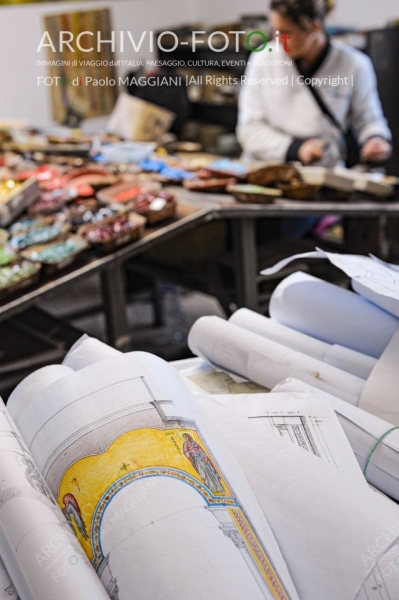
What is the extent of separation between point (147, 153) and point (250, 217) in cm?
88

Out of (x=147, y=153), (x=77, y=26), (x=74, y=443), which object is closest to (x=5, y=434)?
(x=74, y=443)

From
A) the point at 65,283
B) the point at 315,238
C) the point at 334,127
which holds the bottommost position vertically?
the point at 315,238

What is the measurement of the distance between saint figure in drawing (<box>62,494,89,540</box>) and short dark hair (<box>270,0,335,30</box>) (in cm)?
265

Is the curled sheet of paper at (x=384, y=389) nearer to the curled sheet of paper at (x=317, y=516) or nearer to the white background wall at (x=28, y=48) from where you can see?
the curled sheet of paper at (x=317, y=516)

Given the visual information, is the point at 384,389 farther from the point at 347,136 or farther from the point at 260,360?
the point at 347,136

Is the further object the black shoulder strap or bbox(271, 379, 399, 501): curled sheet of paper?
the black shoulder strap

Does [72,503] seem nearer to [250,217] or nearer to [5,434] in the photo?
[5,434]

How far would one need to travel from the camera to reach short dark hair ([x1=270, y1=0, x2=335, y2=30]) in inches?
117

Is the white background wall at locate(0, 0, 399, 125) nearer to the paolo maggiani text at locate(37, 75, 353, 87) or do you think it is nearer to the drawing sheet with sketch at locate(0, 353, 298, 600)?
the paolo maggiani text at locate(37, 75, 353, 87)

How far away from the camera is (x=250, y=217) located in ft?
9.06

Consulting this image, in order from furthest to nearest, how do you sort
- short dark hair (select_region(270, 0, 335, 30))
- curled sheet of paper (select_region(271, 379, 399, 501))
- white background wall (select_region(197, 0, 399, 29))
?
white background wall (select_region(197, 0, 399, 29)) → short dark hair (select_region(270, 0, 335, 30)) → curled sheet of paper (select_region(271, 379, 399, 501))

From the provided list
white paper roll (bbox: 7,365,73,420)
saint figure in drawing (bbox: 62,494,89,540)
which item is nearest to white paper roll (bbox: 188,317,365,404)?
white paper roll (bbox: 7,365,73,420)

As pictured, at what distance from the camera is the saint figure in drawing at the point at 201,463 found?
784 mm

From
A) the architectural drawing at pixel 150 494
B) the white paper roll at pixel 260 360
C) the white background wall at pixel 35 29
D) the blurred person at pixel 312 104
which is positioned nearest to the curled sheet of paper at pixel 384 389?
the white paper roll at pixel 260 360
